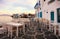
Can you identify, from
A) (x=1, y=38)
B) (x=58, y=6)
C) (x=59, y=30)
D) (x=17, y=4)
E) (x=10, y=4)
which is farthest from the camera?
(x=17, y=4)

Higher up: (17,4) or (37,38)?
(17,4)

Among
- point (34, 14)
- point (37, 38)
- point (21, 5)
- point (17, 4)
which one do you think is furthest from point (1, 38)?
point (34, 14)

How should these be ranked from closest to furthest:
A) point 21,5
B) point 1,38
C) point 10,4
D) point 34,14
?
point 1,38
point 10,4
point 21,5
point 34,14

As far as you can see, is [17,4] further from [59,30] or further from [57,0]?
[59,30]

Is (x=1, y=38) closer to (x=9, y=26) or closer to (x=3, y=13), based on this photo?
(x=9, y=26)

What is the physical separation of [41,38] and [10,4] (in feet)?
23.5

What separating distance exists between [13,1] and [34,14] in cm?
1212

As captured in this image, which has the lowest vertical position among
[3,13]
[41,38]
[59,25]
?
[41,38]

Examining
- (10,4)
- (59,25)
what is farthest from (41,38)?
(10,4)

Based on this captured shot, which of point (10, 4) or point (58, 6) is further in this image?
point (10, 4)

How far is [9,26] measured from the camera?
7.00 m

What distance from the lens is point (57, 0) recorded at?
9.47m

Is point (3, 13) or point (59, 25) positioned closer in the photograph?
point (59, 25)

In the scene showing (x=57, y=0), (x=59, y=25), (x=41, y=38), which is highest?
(x=57, y=0)
